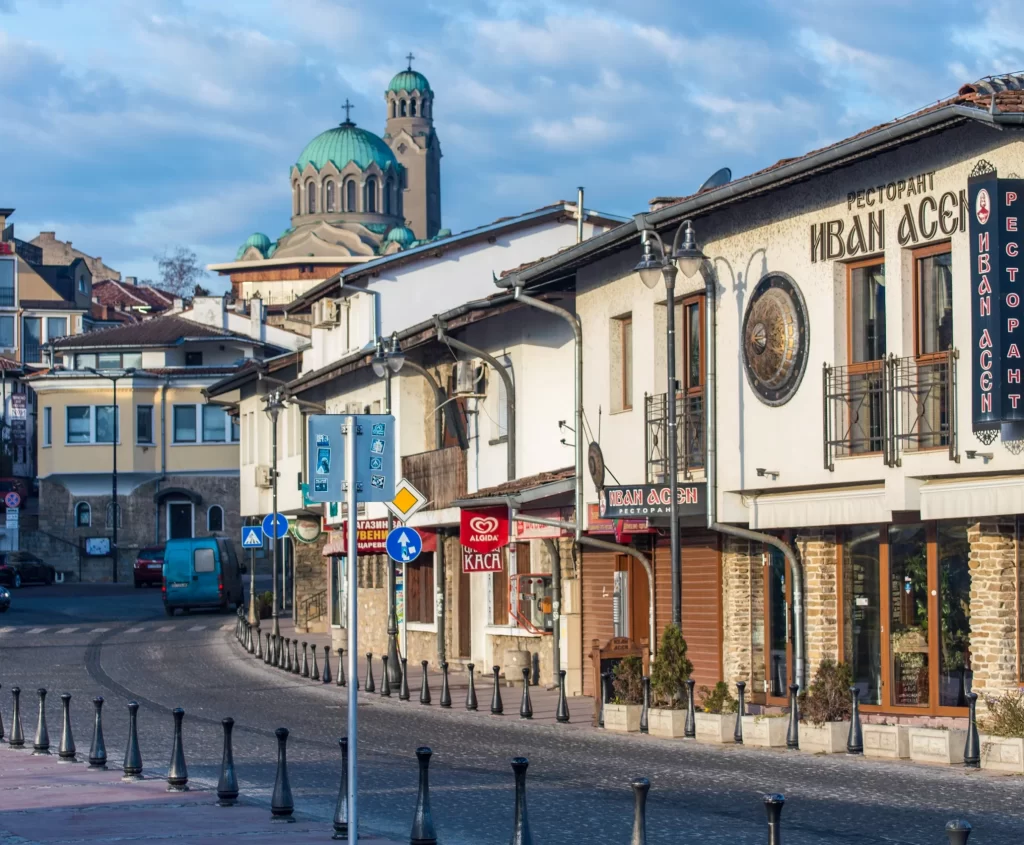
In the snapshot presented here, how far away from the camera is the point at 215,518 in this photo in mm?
81125

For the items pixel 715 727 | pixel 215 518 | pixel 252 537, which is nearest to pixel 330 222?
pixel 215 518

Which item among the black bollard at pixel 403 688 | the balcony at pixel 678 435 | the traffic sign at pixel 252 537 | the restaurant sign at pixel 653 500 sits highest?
the balcony at pixel 678 435

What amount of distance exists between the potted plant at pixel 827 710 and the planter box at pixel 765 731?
276 millimetres

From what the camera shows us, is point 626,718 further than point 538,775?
Yes

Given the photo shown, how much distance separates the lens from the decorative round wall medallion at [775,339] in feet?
69.1

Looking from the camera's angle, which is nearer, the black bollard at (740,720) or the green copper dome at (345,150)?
the black bollard at (740,720)

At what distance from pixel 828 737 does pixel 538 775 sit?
11.1 feet

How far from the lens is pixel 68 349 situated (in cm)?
7944

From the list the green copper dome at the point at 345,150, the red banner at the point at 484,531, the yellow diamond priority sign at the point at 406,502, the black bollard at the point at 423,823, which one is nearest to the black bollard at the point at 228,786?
the black bollard at the point at 423,823

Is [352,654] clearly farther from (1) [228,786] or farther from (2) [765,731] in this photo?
(2) [765,731]

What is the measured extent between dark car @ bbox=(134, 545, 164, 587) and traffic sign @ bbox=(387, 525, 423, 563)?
4266cm

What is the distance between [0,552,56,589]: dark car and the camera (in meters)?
70.1

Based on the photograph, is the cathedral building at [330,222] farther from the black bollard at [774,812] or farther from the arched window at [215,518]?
the black bollard at [774,812]

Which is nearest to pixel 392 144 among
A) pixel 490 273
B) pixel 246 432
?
pixel 246 432
